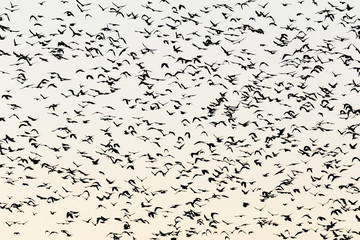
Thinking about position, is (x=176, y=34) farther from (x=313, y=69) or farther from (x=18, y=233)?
(x=18, y=233)

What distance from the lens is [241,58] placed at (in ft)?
24.9

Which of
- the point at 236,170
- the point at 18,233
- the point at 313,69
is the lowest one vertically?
the point at 18,233

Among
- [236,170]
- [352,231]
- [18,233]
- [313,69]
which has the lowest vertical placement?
[18,233]

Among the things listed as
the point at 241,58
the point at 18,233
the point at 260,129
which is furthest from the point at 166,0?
the point at 18,233

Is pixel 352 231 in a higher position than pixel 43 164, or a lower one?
higher

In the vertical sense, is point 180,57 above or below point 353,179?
below

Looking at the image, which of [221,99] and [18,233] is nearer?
[18,233]

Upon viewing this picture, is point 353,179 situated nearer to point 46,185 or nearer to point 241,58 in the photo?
point 241,58

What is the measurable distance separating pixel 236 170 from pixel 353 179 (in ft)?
3.72

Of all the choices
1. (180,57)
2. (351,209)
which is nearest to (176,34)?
(180,57)

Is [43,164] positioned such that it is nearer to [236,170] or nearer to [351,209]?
[236,170]

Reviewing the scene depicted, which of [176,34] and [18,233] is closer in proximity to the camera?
[18,233]

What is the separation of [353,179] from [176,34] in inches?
87.6

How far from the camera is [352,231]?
24.2 ft
